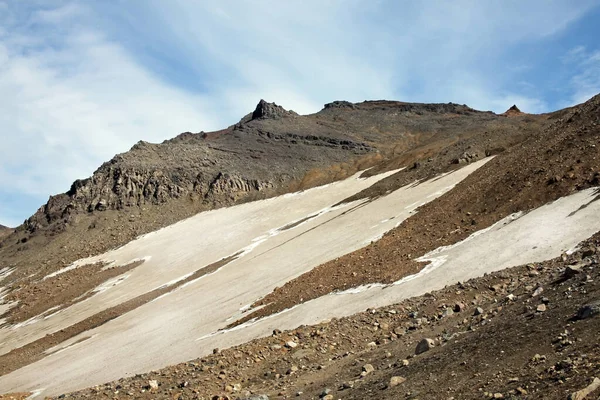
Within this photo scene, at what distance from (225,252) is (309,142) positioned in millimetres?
62367

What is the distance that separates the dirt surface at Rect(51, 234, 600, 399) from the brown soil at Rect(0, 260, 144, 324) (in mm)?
41159

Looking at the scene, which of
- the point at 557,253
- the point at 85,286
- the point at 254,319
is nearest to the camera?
the point at 557,253

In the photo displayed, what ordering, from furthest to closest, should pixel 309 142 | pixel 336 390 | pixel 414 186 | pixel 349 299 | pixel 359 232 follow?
pixel 309 142, pixel 414 186, pixel 359 232, pixel 349 299, pixel 336 390

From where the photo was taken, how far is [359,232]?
41156mm

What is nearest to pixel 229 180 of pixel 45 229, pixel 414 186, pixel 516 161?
pixel 45 229

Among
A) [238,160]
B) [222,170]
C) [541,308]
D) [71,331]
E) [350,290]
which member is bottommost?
[541,308]

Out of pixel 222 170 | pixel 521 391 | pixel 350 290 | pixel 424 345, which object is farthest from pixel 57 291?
pixel 521 391

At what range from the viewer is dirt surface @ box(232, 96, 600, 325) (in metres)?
27.2

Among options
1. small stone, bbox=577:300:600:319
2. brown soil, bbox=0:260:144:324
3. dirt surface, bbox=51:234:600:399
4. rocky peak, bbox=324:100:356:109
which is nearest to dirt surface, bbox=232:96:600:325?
dirt surface, bbox=51:234:600:399

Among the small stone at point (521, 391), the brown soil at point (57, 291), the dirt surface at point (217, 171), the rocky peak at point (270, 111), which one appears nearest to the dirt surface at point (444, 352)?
the small stone at point (521, 391)

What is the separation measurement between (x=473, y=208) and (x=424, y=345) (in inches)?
769

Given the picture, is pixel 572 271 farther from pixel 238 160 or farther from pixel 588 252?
pixel 238 160

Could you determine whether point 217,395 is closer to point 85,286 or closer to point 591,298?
point 591,298

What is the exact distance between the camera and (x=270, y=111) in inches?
5433
